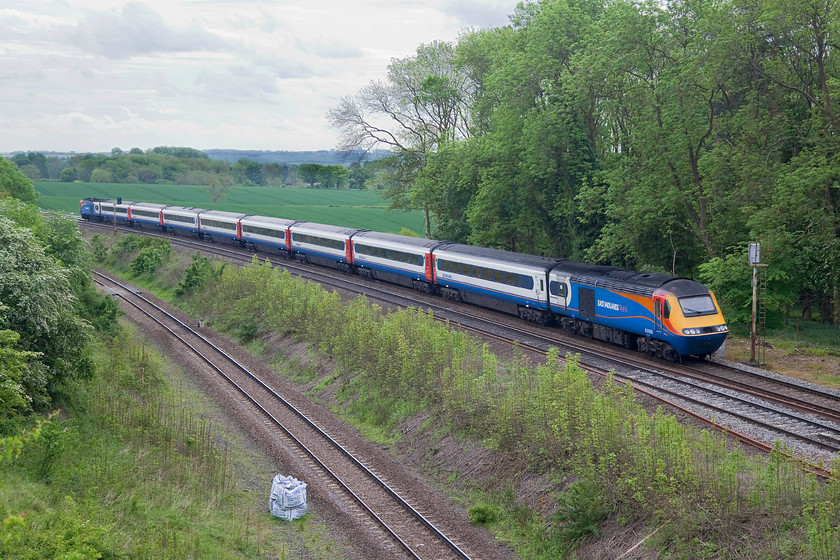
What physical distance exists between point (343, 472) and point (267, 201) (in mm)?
127860

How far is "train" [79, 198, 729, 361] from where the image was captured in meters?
26.1

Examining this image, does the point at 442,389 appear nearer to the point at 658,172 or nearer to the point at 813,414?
the point at 813,414

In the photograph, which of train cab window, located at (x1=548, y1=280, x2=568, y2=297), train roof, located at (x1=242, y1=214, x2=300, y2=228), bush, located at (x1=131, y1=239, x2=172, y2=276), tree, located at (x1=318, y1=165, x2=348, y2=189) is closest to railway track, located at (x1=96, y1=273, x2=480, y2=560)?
train cab window, located at (x1=548, y1=280, x2=568, y2=297)

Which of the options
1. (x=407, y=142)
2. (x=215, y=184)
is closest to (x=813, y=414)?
(x=407, y=142)

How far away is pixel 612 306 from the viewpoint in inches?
1128

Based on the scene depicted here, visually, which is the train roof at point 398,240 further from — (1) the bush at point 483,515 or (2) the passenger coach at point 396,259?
(1) the bush at point 483,515

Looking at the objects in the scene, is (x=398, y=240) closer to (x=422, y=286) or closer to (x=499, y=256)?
(x=422, y=286)

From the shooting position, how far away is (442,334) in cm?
2669

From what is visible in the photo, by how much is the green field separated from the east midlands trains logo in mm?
70776

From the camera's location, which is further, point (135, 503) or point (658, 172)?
point (658, 172)

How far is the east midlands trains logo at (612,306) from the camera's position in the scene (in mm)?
28089

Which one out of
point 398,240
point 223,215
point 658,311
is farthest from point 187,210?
point 658,311

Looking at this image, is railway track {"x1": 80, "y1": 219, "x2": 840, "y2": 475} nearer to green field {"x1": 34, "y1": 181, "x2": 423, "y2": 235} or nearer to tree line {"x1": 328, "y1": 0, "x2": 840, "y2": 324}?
tree line {"x1": 328, "y1": 0, "x2": 840, "y2": 324}

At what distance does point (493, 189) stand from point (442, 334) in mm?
21068
